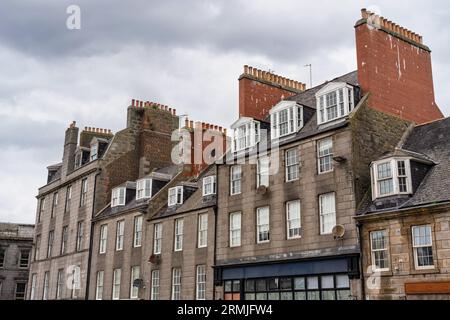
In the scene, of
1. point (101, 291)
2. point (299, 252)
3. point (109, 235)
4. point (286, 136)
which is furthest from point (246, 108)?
point (101, 291)

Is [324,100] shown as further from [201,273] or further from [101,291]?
[101,291]

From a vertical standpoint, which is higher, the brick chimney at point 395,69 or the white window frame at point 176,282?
the brick chimney at point 395,69

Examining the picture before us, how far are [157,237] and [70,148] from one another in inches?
Answer: 705

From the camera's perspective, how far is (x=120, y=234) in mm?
38188

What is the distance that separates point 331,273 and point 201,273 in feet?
31.6

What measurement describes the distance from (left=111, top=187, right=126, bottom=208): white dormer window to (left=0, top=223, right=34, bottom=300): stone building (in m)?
25.9

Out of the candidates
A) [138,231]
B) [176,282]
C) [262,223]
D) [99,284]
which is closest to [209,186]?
[262,223]

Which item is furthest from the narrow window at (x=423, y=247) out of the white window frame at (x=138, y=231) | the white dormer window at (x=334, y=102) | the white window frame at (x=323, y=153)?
the white window frame at (x=138, y=231)

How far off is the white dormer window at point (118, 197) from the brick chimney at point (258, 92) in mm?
12436

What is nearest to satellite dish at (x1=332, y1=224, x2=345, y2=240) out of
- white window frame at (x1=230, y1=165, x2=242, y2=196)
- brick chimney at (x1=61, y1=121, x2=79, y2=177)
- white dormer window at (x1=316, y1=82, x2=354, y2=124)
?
white dormer window at (x1=316, y1=82, x2=354, y2=124)

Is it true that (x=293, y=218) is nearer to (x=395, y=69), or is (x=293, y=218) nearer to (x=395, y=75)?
(x=395, y=75)

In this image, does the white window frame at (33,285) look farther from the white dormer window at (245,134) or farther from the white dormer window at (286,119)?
the white dormer window at (286,119)

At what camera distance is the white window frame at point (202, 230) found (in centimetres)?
3085

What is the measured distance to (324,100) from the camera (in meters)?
26.0
